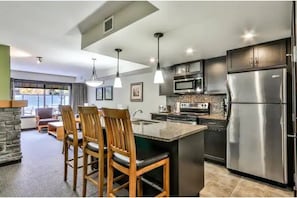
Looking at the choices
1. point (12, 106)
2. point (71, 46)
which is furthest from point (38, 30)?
point (12, 106)

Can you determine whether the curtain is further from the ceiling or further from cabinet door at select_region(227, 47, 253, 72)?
cabinet door at select_region(227, 47, 253, 72)

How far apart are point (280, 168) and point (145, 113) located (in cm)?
355

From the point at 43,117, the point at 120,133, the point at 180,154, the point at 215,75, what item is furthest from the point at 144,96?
the point at 43,117

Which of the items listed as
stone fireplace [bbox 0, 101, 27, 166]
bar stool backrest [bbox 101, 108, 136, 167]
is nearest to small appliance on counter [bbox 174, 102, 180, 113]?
bar stool backrest [bbox 101, 108, 136, 167]

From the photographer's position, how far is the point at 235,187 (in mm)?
2529

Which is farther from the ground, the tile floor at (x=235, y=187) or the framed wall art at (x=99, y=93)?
the framed wall art at (x=99, y=93)

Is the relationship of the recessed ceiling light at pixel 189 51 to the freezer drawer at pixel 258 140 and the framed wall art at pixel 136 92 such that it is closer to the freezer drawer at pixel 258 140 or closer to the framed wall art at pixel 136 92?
the freezer drawer at pixel 258 140

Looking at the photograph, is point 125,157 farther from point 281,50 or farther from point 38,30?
point 281,50

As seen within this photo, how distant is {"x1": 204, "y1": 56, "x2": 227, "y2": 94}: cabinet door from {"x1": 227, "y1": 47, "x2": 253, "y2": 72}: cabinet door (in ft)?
1.32

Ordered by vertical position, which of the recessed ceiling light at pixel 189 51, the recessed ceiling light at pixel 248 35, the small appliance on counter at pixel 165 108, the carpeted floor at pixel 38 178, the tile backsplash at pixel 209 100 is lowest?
the carpeted floor at pixel 38 178

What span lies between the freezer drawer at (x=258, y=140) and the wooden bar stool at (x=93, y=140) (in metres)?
2.20

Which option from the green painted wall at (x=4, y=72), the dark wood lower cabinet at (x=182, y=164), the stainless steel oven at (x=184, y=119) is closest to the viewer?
the dark wood lower cabinet at (x=182, y=164)

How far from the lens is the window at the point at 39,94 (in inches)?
279

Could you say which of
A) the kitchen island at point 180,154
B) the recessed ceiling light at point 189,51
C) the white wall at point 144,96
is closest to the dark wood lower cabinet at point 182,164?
the kitchen island at point 180,154
